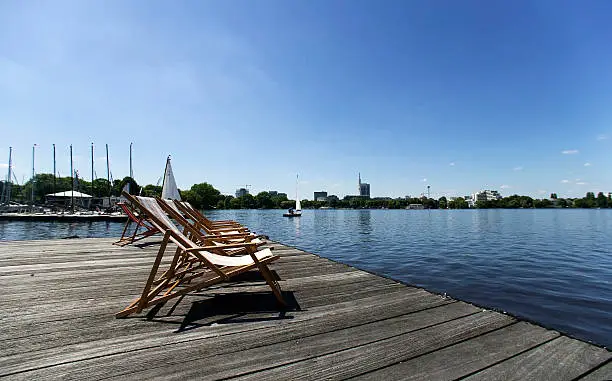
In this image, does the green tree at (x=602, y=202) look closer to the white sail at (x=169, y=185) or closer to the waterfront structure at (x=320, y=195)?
the waterfront structure at (x=320, y=195)

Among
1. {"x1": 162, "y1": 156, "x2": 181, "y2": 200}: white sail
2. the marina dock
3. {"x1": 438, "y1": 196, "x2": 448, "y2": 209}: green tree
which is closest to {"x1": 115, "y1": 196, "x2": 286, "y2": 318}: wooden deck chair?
{"x1": 162, "y1": 156, "x2": 181, "y2": 200}: white sail

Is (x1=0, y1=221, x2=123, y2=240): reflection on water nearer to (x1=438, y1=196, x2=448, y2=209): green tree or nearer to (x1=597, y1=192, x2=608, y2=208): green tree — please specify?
(x1=438, y1=196, x2=448, y2=209): green tree

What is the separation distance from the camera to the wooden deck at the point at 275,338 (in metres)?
2.07

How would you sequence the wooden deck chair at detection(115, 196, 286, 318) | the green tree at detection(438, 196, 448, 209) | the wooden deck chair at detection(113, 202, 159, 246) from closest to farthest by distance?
the wooden deck chair at detection(115, 196, 286, 318) → the wooden deck chair at detection(113, 202, 159, 246) → the green tree at detection(438, 196, 448, 209)

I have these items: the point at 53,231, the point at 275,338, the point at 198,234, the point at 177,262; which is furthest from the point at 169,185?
the point at 53,231

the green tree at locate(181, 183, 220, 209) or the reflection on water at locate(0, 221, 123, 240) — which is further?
the green tree at locate(181, 183, 220, 209)

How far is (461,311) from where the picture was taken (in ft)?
10.7

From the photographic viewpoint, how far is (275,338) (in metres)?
2.56

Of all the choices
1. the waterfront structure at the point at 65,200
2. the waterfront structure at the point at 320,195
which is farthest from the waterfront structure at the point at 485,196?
the waterfront structure at the point at 65,200

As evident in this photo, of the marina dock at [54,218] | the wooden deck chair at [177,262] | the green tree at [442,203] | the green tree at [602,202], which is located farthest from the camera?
the green tree at [442,203]

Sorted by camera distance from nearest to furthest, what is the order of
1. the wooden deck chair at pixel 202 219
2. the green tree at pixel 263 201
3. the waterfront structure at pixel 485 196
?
the wooden deck chair at pixel 202 219, the green tree at pixel 263 201, the waterfront structure at pixel 485 196

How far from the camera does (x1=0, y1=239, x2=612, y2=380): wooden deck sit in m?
2.07

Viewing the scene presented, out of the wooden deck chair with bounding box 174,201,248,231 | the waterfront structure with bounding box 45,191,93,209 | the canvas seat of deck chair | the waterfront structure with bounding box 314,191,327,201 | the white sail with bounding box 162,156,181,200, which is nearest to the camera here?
the canvas seat of deck chair

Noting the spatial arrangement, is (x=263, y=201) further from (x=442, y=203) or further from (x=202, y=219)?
(x=202, y=219)
